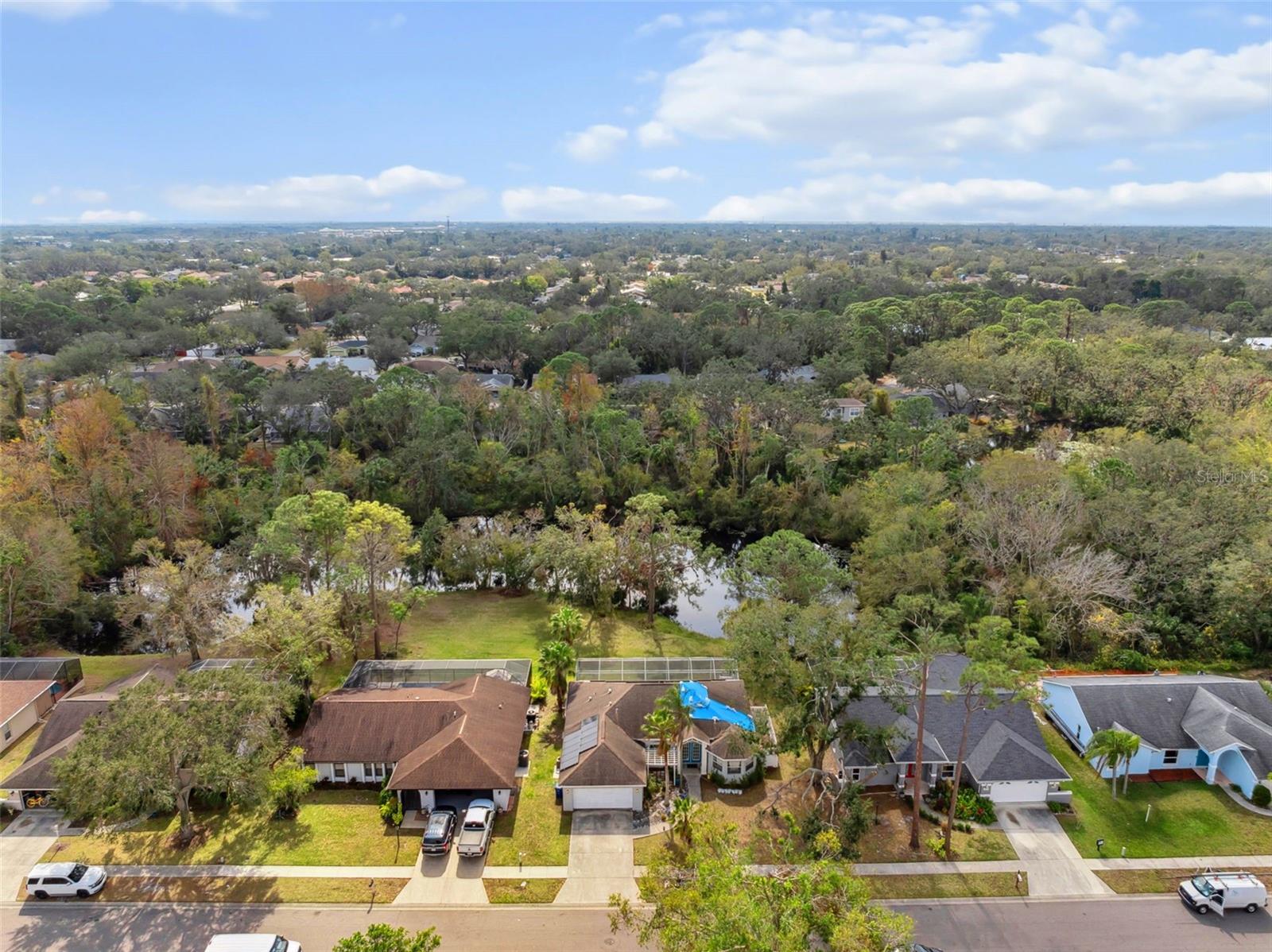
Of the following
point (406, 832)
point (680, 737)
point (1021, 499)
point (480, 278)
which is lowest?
point (406, 832)

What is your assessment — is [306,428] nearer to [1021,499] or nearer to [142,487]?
[142,487]

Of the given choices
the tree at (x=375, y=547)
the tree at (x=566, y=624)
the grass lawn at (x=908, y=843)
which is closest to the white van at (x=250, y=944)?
the tree at (x=566, y=624)

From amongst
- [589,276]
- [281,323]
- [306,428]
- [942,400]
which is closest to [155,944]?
[306,428]

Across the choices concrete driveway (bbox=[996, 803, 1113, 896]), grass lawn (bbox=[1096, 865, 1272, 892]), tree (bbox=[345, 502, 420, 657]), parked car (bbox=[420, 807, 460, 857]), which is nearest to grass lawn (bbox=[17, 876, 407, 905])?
parked car (bbox=[420, 807, 460, 857])

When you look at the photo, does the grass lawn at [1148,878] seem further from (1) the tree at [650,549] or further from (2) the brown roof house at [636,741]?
(1) the tree at [650,549]

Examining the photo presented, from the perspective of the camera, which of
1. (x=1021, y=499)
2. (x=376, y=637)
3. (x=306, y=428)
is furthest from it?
(x=306, y=428)

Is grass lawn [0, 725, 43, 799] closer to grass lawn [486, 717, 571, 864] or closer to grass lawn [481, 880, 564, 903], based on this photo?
grass lawn [486, 717, 571, 864]

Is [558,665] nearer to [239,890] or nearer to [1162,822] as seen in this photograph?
[239,890]
